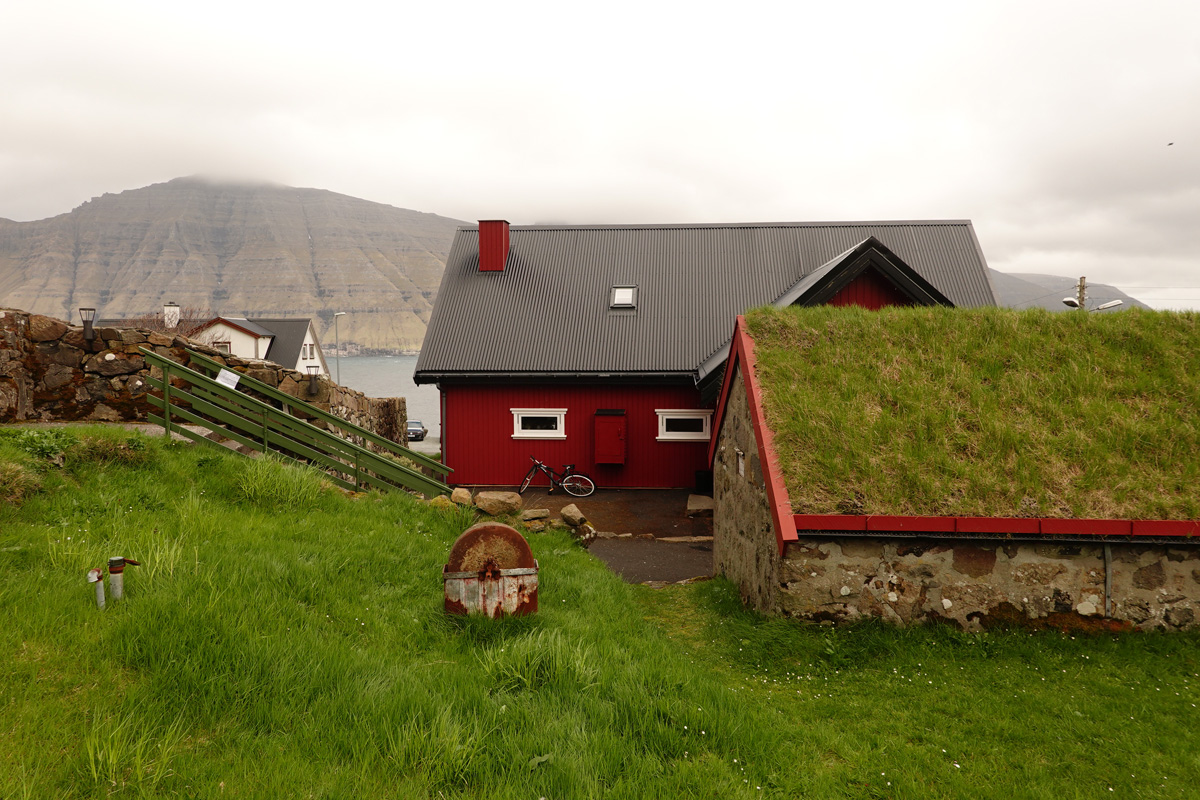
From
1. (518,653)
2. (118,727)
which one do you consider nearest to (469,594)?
(518,653)

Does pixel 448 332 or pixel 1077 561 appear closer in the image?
pixel 1077 561

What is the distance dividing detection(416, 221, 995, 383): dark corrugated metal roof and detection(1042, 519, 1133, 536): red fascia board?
38.2 ft

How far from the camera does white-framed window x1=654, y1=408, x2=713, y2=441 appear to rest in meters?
17.6

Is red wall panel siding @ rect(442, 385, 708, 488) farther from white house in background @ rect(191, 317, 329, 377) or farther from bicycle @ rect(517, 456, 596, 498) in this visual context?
white house in background @ rect(191, 317, 329, 377)

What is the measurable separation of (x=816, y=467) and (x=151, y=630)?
5.94 metres

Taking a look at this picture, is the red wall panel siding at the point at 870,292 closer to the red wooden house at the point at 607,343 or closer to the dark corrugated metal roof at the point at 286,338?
the red wooden house at the point at 607,343

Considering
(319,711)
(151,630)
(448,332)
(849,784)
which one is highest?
(448,332)

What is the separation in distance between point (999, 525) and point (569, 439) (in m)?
12.8

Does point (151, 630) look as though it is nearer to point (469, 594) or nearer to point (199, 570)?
point (199, 570)

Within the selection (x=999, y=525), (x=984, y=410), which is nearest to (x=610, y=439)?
(x=984, y=410)

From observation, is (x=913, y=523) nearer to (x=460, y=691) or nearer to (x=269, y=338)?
(x=460, y=691)

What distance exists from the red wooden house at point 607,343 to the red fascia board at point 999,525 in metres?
9.15

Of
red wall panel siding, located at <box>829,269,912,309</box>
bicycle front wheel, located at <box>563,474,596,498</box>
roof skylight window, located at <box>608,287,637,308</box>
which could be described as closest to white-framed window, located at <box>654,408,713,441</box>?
bicycle front wheel, located at <box>563,474,596,498</box>

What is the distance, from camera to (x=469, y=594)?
243 inches
